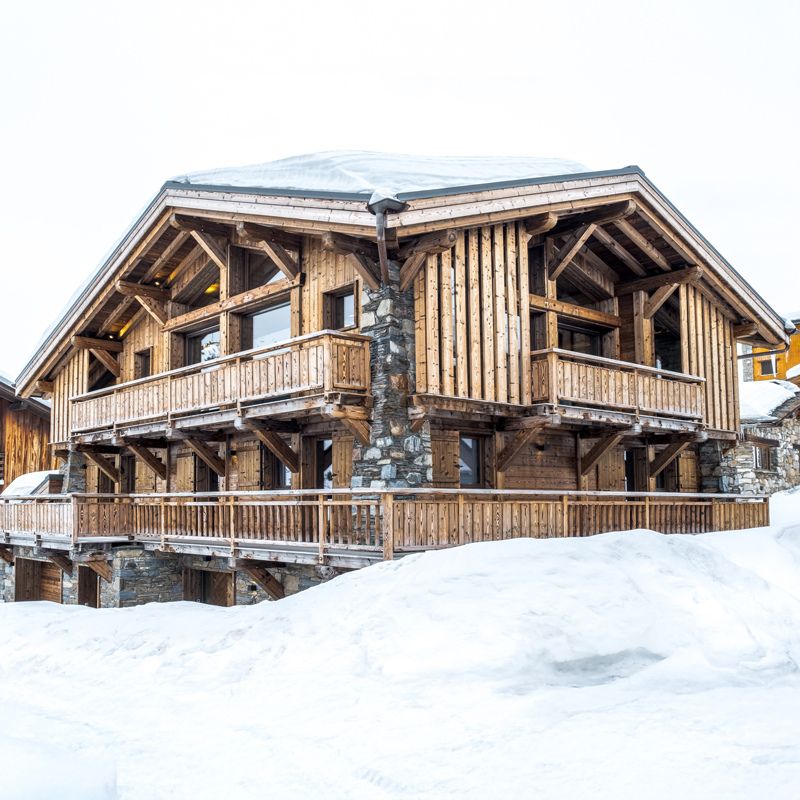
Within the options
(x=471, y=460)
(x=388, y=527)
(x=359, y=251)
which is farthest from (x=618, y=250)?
(x=388, y=527)

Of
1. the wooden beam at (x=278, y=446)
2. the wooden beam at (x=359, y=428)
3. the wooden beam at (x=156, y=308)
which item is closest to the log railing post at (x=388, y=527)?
the wooden beam at (x=359, y=428)

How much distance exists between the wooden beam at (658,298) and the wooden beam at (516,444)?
513 cm

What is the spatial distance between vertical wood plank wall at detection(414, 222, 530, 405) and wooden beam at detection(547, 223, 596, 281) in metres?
1.49

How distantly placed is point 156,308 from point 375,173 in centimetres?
773

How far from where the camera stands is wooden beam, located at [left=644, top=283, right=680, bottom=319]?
1922 centimetres

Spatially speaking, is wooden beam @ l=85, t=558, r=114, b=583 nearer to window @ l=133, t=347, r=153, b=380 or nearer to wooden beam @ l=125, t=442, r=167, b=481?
wooden beam @ l=125, t=442, r=167, b=481

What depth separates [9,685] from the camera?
12.3 metres

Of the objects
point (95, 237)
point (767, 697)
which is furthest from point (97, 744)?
point (95, 237)

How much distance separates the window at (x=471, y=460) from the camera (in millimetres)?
16766

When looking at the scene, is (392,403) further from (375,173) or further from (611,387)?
(611,387)

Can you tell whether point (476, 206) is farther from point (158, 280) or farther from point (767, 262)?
point (767, 262)

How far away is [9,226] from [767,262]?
15639 centimetres

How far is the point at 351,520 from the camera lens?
1326cm

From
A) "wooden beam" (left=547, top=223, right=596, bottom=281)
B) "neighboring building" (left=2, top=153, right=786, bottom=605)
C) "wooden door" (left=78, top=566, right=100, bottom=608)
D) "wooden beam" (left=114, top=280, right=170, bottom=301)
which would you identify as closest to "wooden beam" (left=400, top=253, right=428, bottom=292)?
"neighboring building" (left=2, top=153, right=786, bottom=605)
